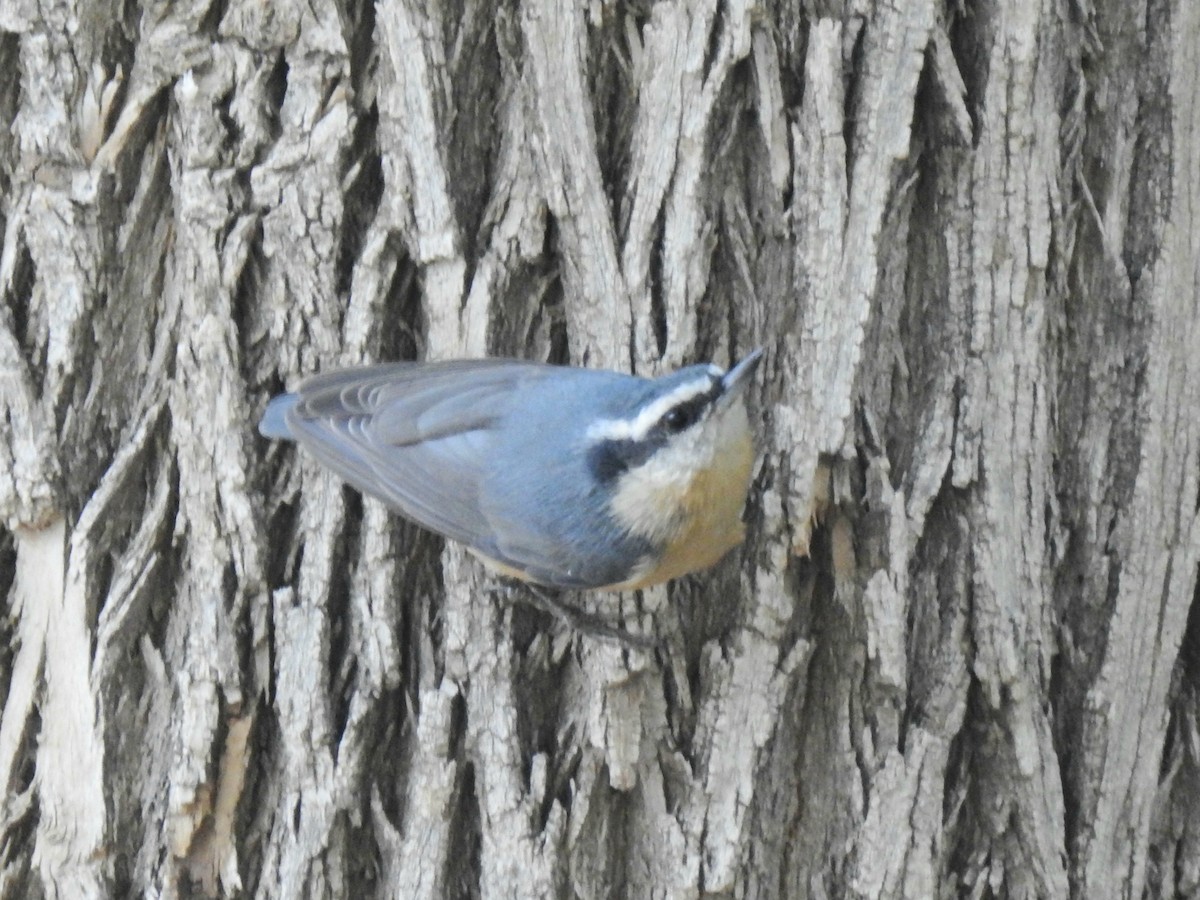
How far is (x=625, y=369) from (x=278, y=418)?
20.6 inches

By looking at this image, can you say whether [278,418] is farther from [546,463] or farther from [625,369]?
[625,369]

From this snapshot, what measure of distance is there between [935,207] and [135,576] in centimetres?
135

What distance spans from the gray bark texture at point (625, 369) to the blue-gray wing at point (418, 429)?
0.20 feet

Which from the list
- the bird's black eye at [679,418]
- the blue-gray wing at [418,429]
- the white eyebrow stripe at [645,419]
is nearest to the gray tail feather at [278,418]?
the blue-gray wing at [418,429]

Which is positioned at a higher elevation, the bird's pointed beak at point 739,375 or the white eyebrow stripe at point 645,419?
the bird's pointed beak at point 739,375

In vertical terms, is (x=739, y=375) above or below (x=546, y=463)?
above

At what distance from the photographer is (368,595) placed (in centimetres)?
192

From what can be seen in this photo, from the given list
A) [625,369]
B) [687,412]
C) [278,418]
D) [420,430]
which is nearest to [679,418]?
[687,412]

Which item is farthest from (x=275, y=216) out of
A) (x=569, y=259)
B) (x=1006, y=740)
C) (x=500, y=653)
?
(x=1006, y=740)

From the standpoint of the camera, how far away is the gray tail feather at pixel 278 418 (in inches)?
74.5

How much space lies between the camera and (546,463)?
195cm

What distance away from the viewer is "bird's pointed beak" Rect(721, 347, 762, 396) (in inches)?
68.6

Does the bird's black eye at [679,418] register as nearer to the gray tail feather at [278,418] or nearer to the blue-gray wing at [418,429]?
the blue-gray wing at [418,429]

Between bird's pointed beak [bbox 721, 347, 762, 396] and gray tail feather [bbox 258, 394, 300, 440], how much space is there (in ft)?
2.07
